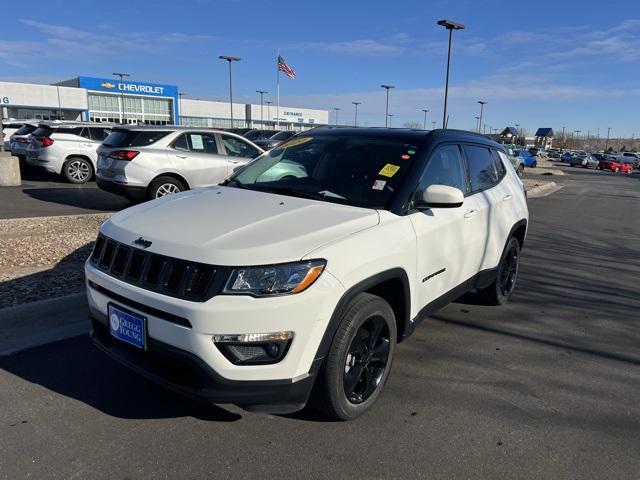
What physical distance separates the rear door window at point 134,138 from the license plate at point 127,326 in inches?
278

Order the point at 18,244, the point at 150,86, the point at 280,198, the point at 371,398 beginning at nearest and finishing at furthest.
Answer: the point at 371,398 → the point at 280,198 → the point at 18,244 → the point at 150,86

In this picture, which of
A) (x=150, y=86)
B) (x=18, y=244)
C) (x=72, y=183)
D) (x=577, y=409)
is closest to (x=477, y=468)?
(x=577, y=409)

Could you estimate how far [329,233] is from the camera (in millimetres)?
2820

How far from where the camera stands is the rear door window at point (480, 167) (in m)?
4.52

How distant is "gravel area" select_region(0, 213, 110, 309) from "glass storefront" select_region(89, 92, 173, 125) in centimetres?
6379

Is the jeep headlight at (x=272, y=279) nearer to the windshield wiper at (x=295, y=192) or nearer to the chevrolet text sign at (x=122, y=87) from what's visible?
the windshield wiper at (x=295, y=192)

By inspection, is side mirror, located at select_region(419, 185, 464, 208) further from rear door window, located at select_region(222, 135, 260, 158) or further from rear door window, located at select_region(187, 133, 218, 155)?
rear door window, located at select_region(222, 135, 260, 158)

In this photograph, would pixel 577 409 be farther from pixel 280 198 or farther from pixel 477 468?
pixel 280 198

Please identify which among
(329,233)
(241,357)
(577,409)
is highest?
(329,233)

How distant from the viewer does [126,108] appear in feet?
228

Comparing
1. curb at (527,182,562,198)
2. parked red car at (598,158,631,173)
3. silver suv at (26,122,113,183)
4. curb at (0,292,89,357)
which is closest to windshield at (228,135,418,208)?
curb at (0,292,89,357)

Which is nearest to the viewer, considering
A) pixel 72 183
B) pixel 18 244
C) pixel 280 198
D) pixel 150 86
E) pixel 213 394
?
pixel 213 394

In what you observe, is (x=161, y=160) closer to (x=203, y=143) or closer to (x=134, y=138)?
(x=134, y=138)

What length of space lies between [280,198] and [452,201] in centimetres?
116
